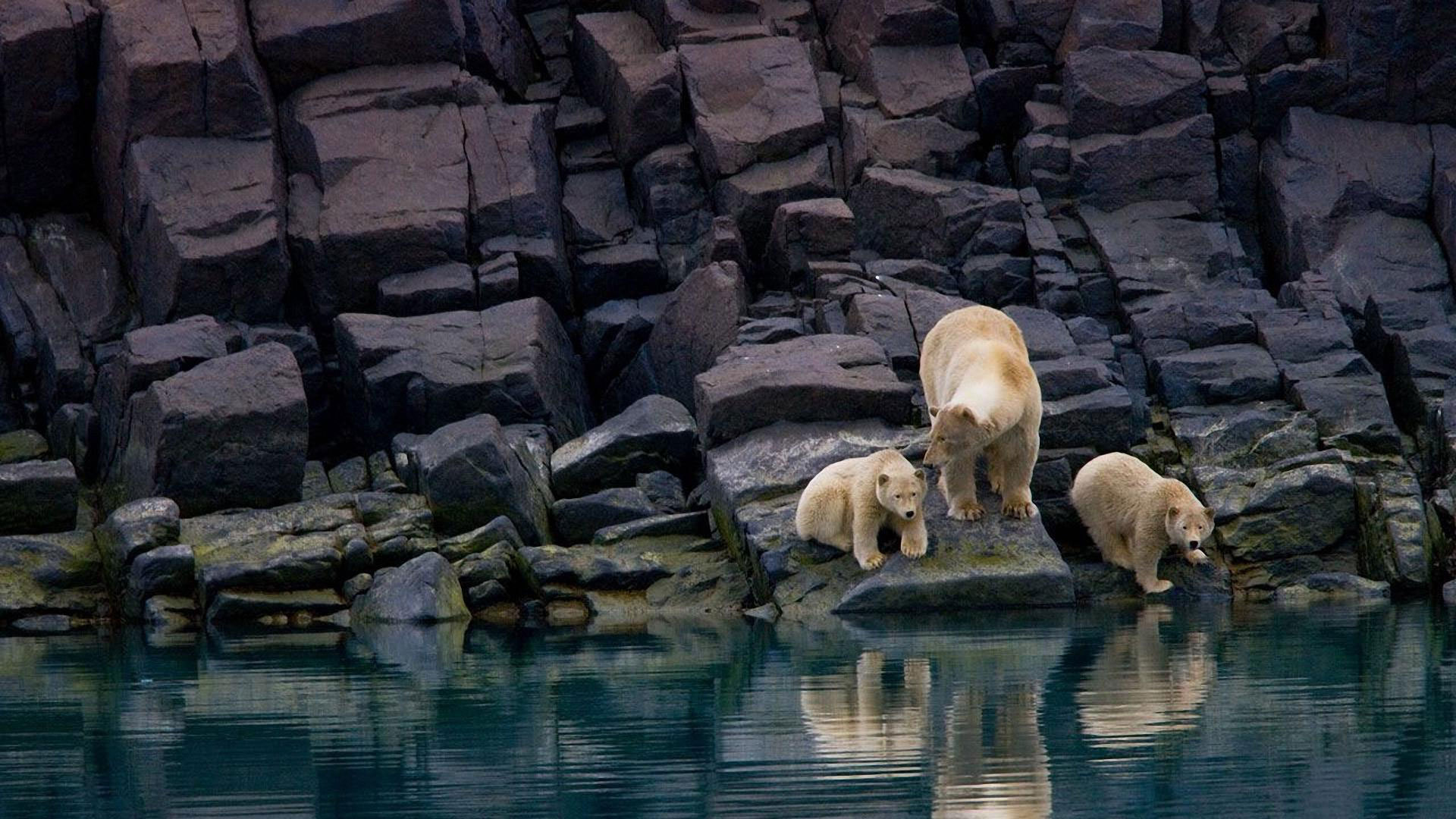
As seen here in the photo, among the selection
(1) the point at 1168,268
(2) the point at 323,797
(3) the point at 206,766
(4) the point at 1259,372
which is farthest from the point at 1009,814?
(1) the point at 1168,268

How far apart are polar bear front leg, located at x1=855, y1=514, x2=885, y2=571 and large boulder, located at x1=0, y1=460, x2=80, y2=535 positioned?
9347mm

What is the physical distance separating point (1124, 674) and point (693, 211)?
16.9m

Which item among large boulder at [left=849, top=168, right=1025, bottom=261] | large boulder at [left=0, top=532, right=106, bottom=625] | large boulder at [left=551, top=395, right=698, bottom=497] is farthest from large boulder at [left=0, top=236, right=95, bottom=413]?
large boulder at [left=849, top=168, right=1025, bottom=261]

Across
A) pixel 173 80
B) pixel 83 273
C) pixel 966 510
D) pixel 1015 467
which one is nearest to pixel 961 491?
pixel 966 510

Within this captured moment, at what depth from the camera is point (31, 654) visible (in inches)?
682

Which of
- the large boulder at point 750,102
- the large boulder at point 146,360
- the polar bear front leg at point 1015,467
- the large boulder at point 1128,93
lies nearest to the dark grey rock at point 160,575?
the large boulder at point 146,360

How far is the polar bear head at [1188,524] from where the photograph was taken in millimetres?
17688

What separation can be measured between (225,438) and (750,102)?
10172mm

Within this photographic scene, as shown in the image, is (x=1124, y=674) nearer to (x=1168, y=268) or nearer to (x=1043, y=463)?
(x=1043, y=463)

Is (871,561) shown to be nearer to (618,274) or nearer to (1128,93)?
(618,274)

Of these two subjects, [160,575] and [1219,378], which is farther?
[1219,378]

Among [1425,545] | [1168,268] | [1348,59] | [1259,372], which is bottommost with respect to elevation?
Answer: [1425,545]

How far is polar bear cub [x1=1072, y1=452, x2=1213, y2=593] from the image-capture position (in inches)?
703

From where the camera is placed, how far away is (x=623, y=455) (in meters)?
22.2
